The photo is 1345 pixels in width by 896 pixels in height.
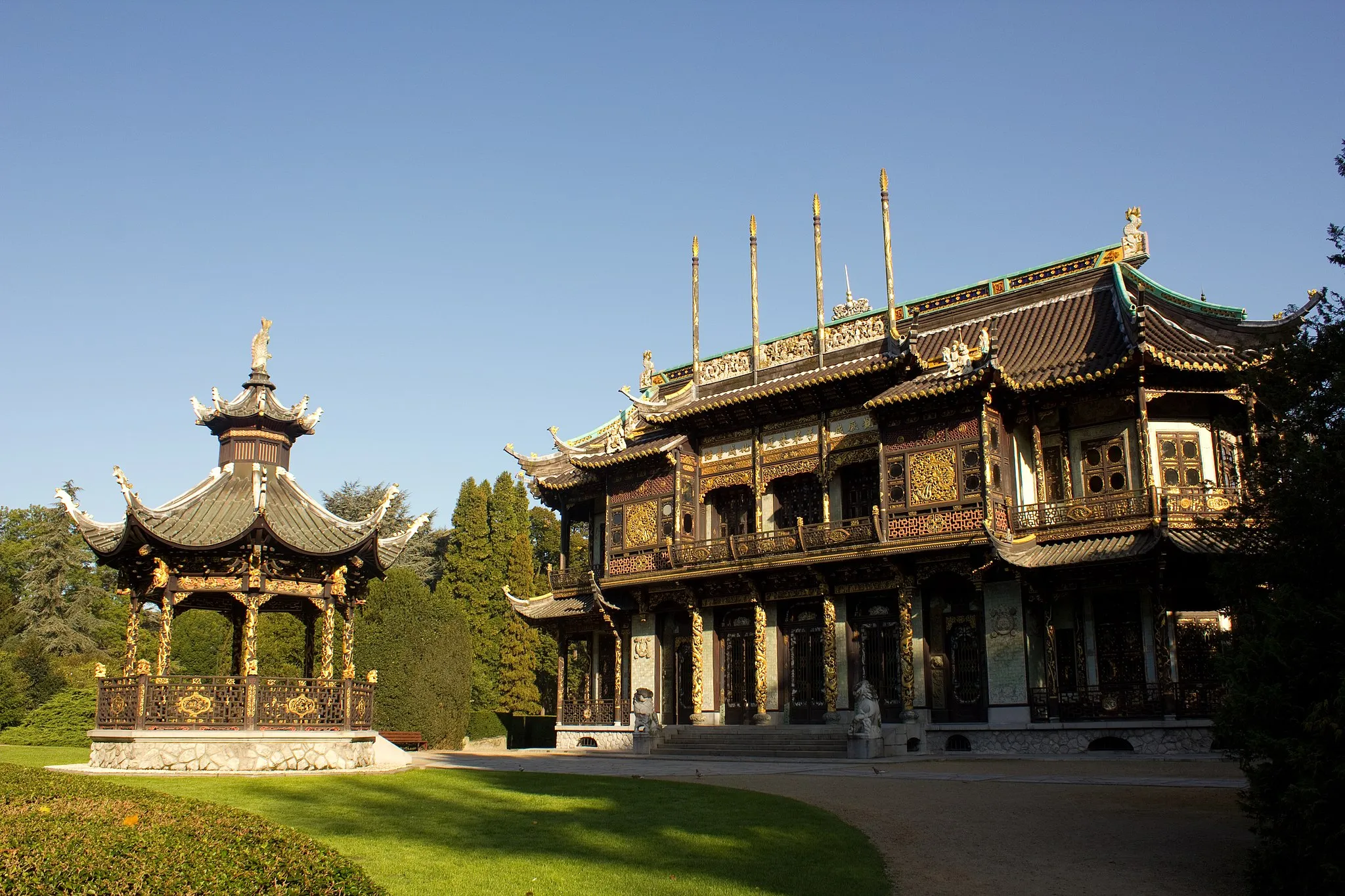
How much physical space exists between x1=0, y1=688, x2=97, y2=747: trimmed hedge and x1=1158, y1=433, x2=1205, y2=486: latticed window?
3127cm

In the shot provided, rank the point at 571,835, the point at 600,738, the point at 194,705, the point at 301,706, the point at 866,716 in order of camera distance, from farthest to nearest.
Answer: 1. the point at 600,738
2. the point at 866,716
3. the point at 301,706
4. the point at 194,705
5. the point at 571,835

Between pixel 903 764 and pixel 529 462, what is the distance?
19.7 meters

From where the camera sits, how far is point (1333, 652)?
8.51 meters

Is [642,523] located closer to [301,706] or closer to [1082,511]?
[1082,511]

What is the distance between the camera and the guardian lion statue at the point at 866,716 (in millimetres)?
24047

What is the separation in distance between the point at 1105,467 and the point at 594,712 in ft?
54.7

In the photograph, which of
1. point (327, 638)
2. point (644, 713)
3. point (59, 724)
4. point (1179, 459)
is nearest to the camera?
point (327, 638)

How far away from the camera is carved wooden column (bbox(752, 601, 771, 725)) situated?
29.3 metres

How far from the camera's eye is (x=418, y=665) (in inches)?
1353

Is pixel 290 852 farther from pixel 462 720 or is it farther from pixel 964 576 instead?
pixel 462 720

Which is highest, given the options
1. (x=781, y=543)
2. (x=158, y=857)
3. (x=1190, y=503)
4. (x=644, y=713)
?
(x=1190, y=503)

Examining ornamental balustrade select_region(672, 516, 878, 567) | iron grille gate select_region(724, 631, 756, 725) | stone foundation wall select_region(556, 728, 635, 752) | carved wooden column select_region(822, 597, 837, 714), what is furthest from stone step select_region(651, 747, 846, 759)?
ornamental balustrade select_region(672, 516, 878, 567)

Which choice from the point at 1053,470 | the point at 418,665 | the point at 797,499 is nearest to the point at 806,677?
the point at 797,499

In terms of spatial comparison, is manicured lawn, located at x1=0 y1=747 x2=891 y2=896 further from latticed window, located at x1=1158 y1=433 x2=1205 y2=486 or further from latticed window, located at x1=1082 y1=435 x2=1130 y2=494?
latticed window, located at x1=1158 y1=433 x2=1205 y2=486
